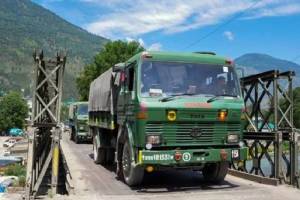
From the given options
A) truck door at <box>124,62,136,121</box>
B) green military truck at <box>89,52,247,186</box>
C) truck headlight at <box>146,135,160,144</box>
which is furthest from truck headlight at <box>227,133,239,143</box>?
truck door at <box>124,62,136,121</box>

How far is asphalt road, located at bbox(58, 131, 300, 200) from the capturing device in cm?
1015

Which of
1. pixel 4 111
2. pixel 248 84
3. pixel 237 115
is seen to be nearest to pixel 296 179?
pixel 237 115

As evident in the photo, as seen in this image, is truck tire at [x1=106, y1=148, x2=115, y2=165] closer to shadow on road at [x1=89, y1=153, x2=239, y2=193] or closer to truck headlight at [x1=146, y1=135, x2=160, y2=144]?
shadow on road at [x1=89, y1=153, x2=239, y2=193]

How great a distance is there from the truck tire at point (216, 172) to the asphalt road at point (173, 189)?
0.63 ft

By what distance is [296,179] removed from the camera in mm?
11695

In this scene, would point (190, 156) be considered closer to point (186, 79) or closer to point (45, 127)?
point (186, 79)

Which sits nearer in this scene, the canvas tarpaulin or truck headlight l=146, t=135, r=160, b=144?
truck headlight l=146, t=135, r=160, b=144

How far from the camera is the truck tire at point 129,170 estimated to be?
433 inches

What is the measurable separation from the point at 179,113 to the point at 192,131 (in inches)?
21.6

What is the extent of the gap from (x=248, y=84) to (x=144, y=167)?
4.82 metres

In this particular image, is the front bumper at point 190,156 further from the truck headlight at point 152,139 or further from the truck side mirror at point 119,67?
the truck side mirror at point 119,67

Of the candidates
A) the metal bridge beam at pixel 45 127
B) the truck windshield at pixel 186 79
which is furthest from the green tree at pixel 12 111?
the truck windshield at pixel 186 79

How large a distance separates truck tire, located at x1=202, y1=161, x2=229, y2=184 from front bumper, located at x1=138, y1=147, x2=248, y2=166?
58 cm

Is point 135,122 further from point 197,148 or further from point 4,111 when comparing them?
point 4,111
